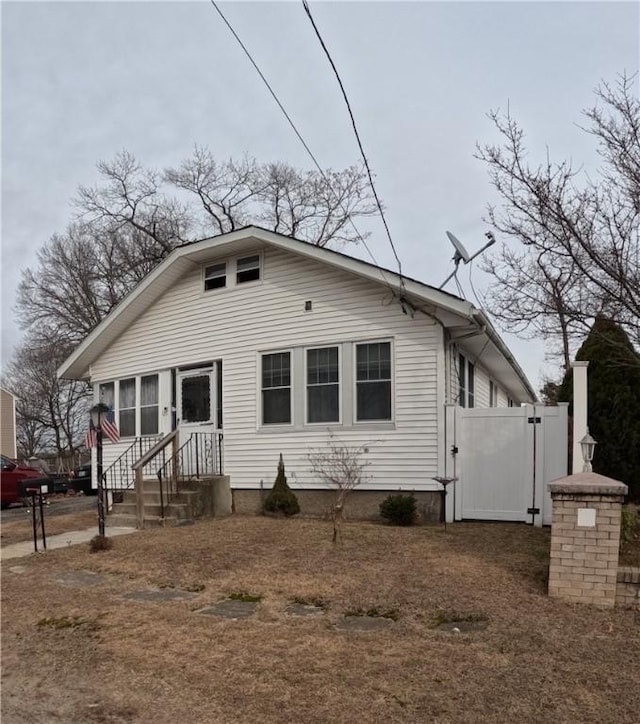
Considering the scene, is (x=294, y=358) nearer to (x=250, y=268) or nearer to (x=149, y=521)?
(x=250, y=268)

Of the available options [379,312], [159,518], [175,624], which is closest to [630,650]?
[175,624]

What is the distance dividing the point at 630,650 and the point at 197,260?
34.3ft

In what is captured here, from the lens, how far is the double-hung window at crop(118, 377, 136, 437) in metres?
14.5

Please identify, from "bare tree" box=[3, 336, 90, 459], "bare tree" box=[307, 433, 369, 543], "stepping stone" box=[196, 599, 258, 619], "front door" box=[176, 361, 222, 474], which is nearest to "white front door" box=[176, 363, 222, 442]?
"front door" box=[176, 361, 222, 474]

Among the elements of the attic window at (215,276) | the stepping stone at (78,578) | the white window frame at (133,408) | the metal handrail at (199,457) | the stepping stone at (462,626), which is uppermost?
the attic window at (215,276)

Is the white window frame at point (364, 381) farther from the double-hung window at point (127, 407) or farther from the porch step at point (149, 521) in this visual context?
the double-hung window at point (127, 407)

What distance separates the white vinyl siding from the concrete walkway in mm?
2490

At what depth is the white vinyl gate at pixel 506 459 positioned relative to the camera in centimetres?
961

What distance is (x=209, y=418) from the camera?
12.8 meters

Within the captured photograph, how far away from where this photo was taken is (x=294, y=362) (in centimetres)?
1152

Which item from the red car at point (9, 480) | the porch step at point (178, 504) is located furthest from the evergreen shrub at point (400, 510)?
the red car at point (9, 480)

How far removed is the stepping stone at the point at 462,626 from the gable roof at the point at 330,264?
17.4 ft

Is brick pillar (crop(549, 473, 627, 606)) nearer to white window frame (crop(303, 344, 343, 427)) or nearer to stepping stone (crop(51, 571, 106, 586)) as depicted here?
stepping stone (crop(51, 571, 106, 586))

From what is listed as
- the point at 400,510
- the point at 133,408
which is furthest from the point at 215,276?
the point at 400,510
